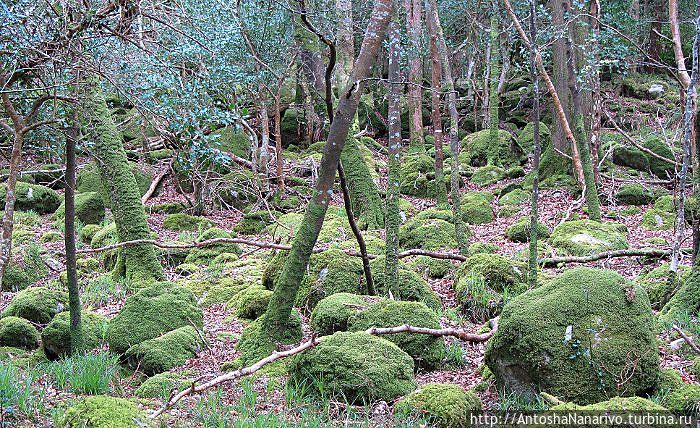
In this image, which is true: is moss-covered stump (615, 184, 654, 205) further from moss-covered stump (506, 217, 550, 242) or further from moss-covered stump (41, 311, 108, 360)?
moss-covered stump (41, 311, 108, 360)

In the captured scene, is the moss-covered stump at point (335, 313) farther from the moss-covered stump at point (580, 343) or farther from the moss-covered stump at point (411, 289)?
the moss-covered stump at point (580, 343)

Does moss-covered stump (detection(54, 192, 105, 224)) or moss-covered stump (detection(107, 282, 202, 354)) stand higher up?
moss-covered stump (detection(54, 192, 105, 224))

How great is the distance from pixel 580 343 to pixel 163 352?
4433 millimetres

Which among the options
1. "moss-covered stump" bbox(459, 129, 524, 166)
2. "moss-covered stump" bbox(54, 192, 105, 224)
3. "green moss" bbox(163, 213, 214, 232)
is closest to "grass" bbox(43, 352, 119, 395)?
"green moss" bbox(163, 213, 214, 232)

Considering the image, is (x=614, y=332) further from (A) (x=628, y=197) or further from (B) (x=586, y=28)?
(B) (x=586, y=28)

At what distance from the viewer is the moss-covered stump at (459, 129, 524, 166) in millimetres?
20188

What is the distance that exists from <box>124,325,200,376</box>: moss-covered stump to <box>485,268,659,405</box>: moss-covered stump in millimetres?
3532

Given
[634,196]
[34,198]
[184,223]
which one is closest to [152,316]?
[184,223]

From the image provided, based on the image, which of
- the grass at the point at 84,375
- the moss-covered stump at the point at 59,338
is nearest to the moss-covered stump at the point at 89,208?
the moss-covered stump at the point at 59,338

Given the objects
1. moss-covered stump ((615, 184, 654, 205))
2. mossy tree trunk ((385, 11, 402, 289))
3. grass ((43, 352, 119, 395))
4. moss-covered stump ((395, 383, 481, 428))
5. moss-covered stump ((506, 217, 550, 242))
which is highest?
mossy tree trunk ((385, 11, 402, 289))

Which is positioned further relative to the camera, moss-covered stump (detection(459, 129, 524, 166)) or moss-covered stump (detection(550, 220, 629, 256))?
moss-covered stump (detection(459, 129, 524, 166))

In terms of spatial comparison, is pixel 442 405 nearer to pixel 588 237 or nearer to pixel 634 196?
pixel 588 237

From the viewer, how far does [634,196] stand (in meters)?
14.8

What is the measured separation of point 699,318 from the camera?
6.10 meters
